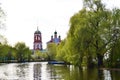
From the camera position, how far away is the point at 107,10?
57.1 metres

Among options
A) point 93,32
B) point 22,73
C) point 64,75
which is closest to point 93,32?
point 93,32

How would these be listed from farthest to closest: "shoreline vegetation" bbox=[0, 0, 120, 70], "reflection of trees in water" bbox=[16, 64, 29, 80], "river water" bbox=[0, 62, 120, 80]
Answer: "shoreline vegetation" bbox=[0, 0, 120, 70]
"reflection of trees in water" bbox=[16, 64, 29, 80]
"river water" bbox=[0, 62, 120, 80]

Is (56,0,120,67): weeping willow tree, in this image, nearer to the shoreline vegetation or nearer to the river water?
the shoreline vegetation

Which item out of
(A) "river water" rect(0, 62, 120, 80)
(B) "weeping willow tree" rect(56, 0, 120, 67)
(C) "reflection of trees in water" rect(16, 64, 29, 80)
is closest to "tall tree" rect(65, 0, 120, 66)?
(B) "weeping willow tree" rect(56, 0, 120, 67)

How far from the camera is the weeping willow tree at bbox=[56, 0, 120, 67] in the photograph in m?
55.2

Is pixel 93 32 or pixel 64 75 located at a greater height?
Answer: pixel 93 32

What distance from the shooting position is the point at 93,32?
56.0 m

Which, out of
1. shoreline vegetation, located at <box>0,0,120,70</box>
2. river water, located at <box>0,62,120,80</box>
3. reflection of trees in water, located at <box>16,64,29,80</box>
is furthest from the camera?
shoreline vegetation, located at <box>0,0,120,70</box>

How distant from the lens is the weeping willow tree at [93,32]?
181 ft

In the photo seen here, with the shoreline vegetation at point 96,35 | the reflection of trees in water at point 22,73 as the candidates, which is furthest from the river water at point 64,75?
the shoreline vegetation at point 96,35

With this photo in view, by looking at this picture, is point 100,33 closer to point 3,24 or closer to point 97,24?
Answer: point 97,24

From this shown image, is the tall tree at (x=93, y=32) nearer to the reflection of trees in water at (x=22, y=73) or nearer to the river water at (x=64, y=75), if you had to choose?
the river water at (x=64, y=75)

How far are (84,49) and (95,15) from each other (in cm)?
590

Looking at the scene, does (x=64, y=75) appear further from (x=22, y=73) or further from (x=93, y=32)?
(x=93, y=32)
